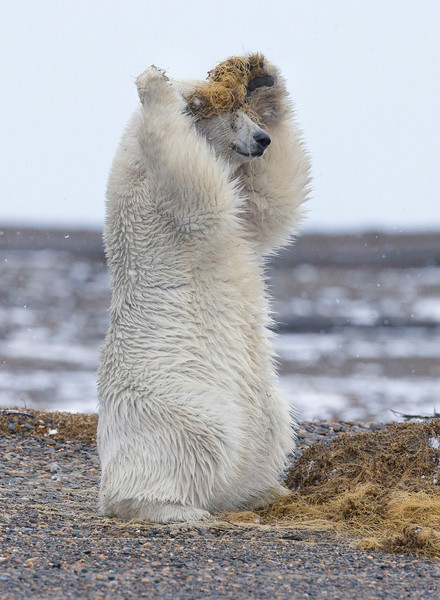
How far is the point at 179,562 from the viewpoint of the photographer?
126 inches

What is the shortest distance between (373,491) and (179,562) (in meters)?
1.20

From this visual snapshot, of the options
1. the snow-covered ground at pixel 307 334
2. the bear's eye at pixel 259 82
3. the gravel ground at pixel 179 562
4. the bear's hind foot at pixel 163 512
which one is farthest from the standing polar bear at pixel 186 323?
the snow-covered ground at pixel 307 334

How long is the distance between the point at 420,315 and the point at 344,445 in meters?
10.5

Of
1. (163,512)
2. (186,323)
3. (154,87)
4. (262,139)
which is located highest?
(154,87)

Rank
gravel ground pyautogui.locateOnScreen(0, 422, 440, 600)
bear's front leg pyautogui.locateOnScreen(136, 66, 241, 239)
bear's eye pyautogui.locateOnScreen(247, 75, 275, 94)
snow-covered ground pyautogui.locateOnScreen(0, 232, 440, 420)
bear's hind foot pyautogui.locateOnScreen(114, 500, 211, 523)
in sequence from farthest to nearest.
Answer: snow-covered ground pyautogui.locateOnScreen(0, 232, 440, 420) → bear's eye pyautogui.locateOnScreen(247, 75, 275, 94) → bear's front leg pyautogui.locateOnScreen(136, 66, 241, 239) → bear's hind foot pyautogui.locateOnScreen(114, 500, 211, 523) → gravel ground pyautogui.locateOnScreen(0, 422, 440, 600)

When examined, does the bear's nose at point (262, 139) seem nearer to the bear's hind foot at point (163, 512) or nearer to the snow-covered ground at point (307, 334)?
the bear's hind foot at point (163, 512)

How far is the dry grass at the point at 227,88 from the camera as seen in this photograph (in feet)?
14.5

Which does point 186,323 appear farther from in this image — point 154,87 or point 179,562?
point 179,562

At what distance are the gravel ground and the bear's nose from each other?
6.01 feet

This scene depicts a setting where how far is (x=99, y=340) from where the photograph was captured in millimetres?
13164

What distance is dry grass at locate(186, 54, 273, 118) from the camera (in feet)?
14.5

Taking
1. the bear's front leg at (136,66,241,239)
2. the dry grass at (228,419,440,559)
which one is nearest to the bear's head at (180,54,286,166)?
the bear's front leg at (136,66,241,239)

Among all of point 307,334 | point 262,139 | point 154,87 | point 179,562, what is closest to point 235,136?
point 262,139

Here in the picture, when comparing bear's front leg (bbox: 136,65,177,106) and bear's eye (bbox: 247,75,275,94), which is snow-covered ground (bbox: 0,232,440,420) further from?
bear's front leg (bbox: 136,65,177,106)
